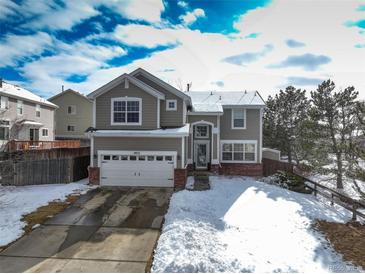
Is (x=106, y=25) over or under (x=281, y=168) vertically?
over

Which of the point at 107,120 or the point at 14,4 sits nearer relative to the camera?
the point at 14,4

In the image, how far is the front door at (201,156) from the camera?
771 inches

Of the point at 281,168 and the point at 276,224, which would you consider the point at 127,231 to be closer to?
the point at 276,224

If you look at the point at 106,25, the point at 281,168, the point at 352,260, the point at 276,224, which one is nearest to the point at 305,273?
the point at 352,260

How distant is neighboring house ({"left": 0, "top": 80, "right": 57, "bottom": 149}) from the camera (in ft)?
75.5

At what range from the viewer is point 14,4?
10289 millimetres

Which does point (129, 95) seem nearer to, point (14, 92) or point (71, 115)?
point (14, 92)

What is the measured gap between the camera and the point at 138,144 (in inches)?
605

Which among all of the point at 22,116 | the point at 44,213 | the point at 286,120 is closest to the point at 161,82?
the point at 44,213

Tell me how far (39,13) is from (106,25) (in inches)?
109

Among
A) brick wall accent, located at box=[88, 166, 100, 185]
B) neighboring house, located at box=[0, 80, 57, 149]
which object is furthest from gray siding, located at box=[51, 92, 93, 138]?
brick wall accent, located at box=[88, 166, 100, 185]

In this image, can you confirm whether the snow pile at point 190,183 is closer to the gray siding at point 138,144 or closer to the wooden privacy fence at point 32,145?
the gray siding at point 138,144

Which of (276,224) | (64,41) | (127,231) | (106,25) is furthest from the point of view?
(64,41)

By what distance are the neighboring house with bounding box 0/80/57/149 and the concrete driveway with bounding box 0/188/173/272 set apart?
15.2 m
